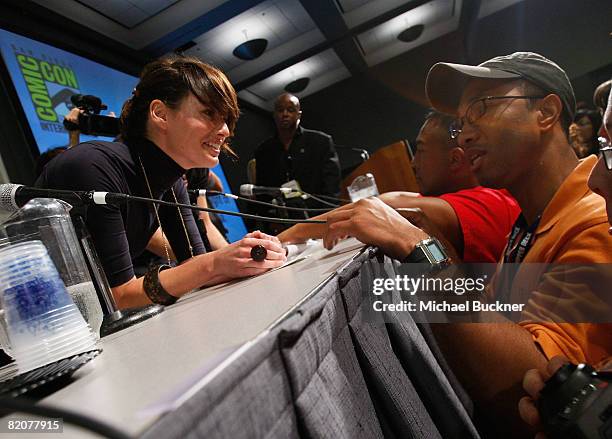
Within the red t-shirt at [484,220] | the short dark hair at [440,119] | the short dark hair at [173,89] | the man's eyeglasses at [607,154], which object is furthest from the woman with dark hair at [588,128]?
the short dark hair at [173,89]

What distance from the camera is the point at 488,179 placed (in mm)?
926

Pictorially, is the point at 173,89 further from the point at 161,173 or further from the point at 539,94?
the point at 539,94

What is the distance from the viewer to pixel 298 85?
11.9 feet

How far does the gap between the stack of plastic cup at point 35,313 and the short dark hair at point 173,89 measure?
2.75ft

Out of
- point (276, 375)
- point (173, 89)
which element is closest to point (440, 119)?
point (173, 89)

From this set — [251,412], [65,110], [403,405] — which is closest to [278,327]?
[251,412]

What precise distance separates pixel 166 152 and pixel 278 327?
1.03m

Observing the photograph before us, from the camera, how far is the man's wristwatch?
2.54ft

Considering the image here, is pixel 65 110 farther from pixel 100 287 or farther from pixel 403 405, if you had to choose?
pixel 403 405

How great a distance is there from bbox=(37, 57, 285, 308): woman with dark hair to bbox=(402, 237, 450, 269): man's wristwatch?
318 mm

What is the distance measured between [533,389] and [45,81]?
280 centimetres

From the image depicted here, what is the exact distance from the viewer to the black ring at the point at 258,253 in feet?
2.91

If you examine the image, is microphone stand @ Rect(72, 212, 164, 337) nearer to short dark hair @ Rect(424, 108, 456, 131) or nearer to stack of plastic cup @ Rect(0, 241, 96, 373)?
stack of plastic cup @ Rect(0, 241, 96, 373)

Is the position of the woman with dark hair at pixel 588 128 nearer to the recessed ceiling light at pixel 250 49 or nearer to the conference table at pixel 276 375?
the conference table at pixel 276 375
